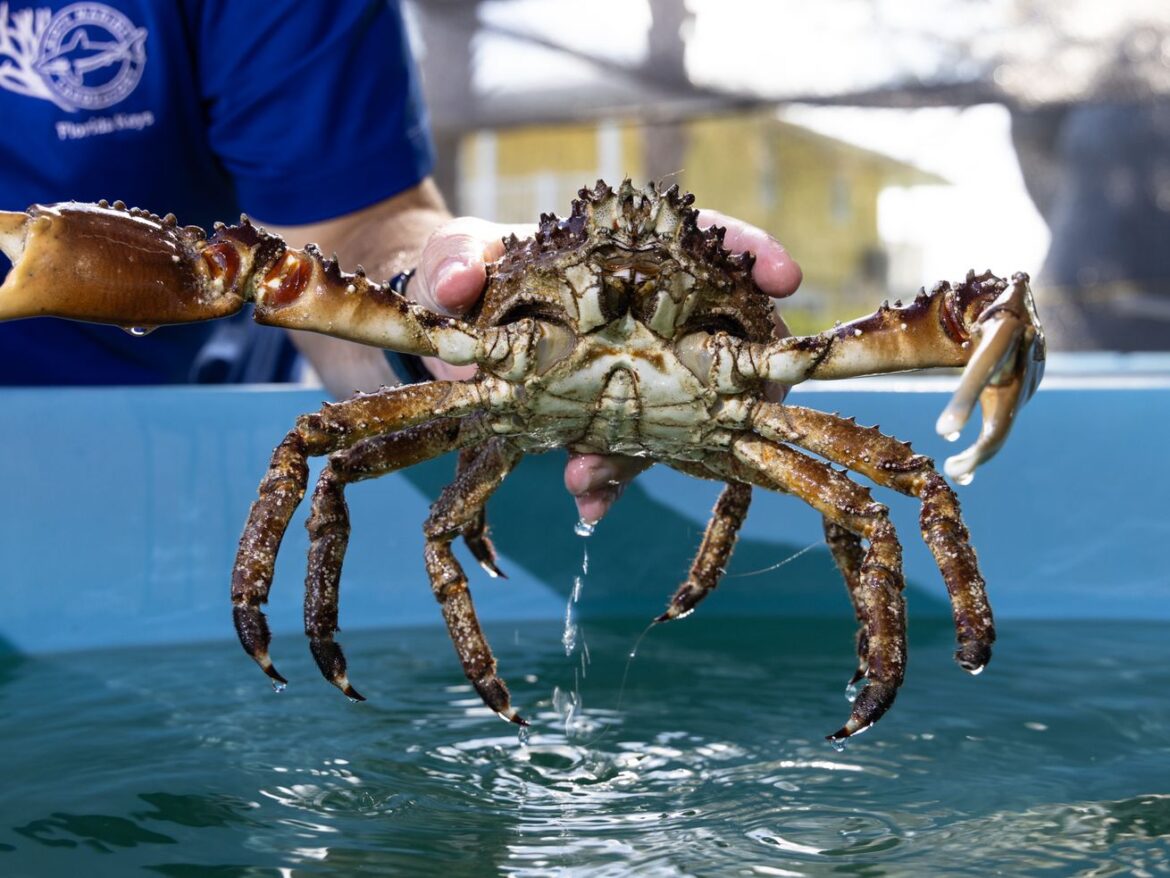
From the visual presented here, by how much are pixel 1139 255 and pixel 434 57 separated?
3.47 meters

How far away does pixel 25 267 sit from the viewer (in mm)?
1627

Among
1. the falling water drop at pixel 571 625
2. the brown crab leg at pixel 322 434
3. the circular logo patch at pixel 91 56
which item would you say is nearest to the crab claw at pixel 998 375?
the brown crab leg at pixel 322 434

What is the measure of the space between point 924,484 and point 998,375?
0.31 meters

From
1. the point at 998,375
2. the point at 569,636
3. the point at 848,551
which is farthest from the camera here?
the point at 569,636

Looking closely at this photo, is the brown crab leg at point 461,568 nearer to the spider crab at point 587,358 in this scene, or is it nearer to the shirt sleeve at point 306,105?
the spider crab at point 587,358

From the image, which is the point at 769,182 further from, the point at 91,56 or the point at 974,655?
the point at 974,655

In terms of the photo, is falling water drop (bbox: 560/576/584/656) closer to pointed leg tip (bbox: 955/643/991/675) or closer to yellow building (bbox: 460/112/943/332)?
pointed leg tip (bbox: 955/643/991/675)

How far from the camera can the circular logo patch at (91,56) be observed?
2.96 m

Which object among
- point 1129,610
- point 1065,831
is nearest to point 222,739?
point 1065,831

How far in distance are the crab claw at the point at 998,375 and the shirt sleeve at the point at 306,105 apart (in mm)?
1696

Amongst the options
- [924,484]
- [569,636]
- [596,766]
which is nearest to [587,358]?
[924,484]

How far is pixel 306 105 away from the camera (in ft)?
9.92

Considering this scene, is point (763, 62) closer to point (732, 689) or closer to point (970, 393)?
point (732, 689)

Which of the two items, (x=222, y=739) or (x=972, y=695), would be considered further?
(x=972, y=695)
